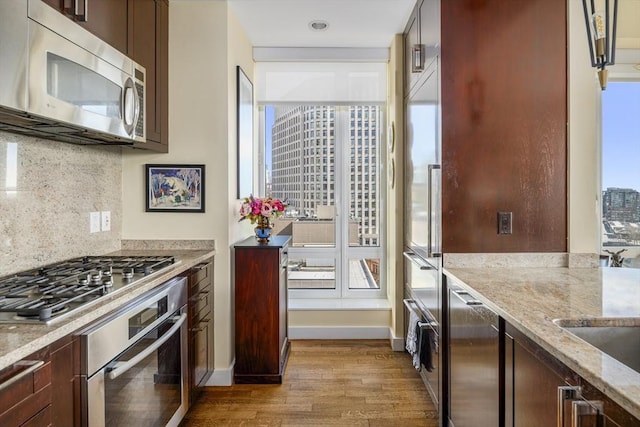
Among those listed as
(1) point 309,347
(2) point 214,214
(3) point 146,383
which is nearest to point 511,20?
(2) point 214,214

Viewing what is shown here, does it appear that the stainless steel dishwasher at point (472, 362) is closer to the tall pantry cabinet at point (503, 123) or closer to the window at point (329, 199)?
the tall pantry cabinet at point (503, 123)

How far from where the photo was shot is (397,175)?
11.3ft

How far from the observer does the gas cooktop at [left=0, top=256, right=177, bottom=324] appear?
1.25m

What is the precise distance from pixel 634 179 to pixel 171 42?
3.27 metres

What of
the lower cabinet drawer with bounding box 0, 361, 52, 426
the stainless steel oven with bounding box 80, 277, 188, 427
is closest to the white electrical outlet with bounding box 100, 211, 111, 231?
the stainless steel oven with bounding box 80, 277, 188, 427

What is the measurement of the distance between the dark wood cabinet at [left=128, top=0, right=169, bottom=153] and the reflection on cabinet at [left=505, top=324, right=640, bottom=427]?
2249mm

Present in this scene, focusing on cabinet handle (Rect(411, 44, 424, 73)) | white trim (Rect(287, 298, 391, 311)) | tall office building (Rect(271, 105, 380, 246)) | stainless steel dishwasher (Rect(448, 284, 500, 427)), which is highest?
cabinet handle (Rect(411, 44, 424, 73))

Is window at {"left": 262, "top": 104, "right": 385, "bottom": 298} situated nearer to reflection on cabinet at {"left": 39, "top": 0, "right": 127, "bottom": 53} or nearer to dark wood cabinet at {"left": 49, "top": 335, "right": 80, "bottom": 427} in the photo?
reflection on cabinet at {"left": 39, "top": 0, "right": 127, "bottom": 53}

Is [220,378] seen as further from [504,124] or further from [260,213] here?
[504,124]

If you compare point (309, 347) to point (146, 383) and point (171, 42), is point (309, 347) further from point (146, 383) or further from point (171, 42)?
point (171, 42)

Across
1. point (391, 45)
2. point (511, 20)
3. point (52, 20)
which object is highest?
point (391, 45)

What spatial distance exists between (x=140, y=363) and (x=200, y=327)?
32.0 inches

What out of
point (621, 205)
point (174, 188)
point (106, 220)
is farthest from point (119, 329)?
point (621, 205)

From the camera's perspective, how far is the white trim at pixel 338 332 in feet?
12.2
